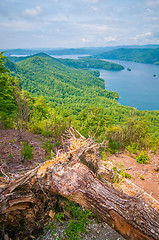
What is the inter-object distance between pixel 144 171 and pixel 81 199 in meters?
4.70

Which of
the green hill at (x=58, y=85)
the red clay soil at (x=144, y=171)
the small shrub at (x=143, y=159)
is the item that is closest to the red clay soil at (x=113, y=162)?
the red clay soil at (x=144, y=171)

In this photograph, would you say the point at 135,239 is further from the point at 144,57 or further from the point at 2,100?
the point at 144,57

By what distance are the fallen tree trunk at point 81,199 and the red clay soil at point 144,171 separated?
343 cm

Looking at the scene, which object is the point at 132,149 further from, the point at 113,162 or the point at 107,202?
the point at 107,202

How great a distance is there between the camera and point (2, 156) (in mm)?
5586

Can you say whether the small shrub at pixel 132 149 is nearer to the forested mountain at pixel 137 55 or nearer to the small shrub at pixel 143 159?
the small shrub at pixel 143 159

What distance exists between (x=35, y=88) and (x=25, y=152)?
2925 inches

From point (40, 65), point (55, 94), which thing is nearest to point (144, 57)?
point (40, 65)

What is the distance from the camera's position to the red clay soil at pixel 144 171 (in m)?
5.09

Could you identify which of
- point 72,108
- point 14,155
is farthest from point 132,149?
point 72,108

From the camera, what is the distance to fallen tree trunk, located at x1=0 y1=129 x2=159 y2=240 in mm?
1822

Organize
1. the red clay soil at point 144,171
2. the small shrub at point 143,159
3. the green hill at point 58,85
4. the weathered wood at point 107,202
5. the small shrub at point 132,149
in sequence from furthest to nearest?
the green hill at point 58,85 < the small shrub at point 132,149 < the small shrub at point 143,159 < the red clay soil at point 144,171 < the weathered wood at point 107,202

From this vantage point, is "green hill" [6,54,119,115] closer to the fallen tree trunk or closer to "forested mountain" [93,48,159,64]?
the fallen tree trunk

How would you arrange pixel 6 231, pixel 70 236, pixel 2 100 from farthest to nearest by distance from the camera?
pixel 2 100, pixel 70 236, pixel 6 231
